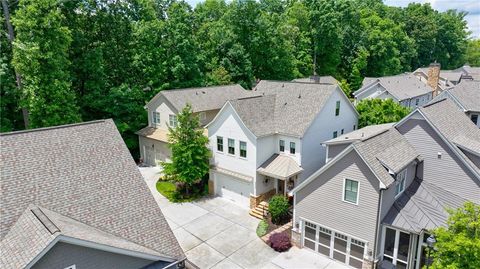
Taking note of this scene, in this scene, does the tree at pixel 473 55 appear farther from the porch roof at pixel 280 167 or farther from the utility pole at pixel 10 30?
the utility pole at pixel 10 30

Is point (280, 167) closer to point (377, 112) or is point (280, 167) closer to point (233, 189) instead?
point (233, 189)

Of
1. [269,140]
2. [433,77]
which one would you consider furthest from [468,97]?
[269,140]

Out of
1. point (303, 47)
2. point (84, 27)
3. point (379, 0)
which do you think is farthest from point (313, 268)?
point (379, 0)

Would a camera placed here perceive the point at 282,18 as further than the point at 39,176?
Yes

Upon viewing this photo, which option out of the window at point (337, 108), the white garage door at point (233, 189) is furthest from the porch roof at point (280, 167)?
the window at point (337, 108)

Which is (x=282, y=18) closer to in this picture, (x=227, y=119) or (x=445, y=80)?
(x=445, y=80)

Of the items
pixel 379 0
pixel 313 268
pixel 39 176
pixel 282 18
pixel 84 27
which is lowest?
pixel 313 268

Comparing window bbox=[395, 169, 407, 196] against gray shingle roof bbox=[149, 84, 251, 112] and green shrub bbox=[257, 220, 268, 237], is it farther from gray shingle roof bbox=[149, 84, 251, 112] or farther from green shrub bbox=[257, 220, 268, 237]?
gray shingle roof bbox=[149, 84, 251, 112]
